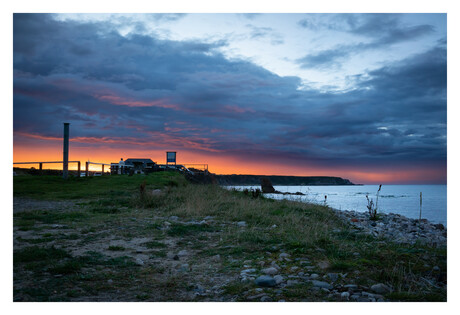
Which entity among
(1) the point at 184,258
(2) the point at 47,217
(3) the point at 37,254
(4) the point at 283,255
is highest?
(2) the point at 47,217

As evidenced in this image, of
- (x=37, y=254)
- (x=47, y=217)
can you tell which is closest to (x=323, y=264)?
(x=37, y=254)

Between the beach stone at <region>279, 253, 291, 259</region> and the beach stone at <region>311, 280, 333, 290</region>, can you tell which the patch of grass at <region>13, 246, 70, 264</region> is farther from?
the beach stone at <region>311, 280, 333, 290</region>

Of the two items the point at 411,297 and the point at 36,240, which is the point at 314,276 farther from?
the point at 36,240

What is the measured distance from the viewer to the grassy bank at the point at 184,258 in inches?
139

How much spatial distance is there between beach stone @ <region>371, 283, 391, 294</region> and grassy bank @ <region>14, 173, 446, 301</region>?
0.08 metres

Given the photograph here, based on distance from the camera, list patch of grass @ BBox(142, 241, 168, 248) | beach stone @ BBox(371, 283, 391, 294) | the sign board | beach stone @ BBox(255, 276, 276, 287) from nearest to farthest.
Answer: beach stone @ BBox(371, 283, 391, 294) < beach stone @ BBox(255, 276, 276, 287) < patch of grass @ BBox(142, 241, 168, 248) < the sign board

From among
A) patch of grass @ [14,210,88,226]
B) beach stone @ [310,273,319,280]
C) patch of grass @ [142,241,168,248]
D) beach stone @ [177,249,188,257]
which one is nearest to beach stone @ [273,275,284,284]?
beach stone @ [310,273,319,280]

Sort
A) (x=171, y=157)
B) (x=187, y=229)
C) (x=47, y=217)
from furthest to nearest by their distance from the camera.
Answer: (x=171, y=157), (x=187, y=229), (x=47, y=217)

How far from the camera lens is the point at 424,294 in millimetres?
3377

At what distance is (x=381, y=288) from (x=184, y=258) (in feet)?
9.53

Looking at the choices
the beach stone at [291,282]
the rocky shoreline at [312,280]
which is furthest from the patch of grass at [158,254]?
the beach stone at [291,282]

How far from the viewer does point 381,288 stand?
3.44m

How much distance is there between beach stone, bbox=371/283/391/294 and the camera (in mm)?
3426

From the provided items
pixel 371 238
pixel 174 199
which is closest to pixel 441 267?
pixel 371 238
